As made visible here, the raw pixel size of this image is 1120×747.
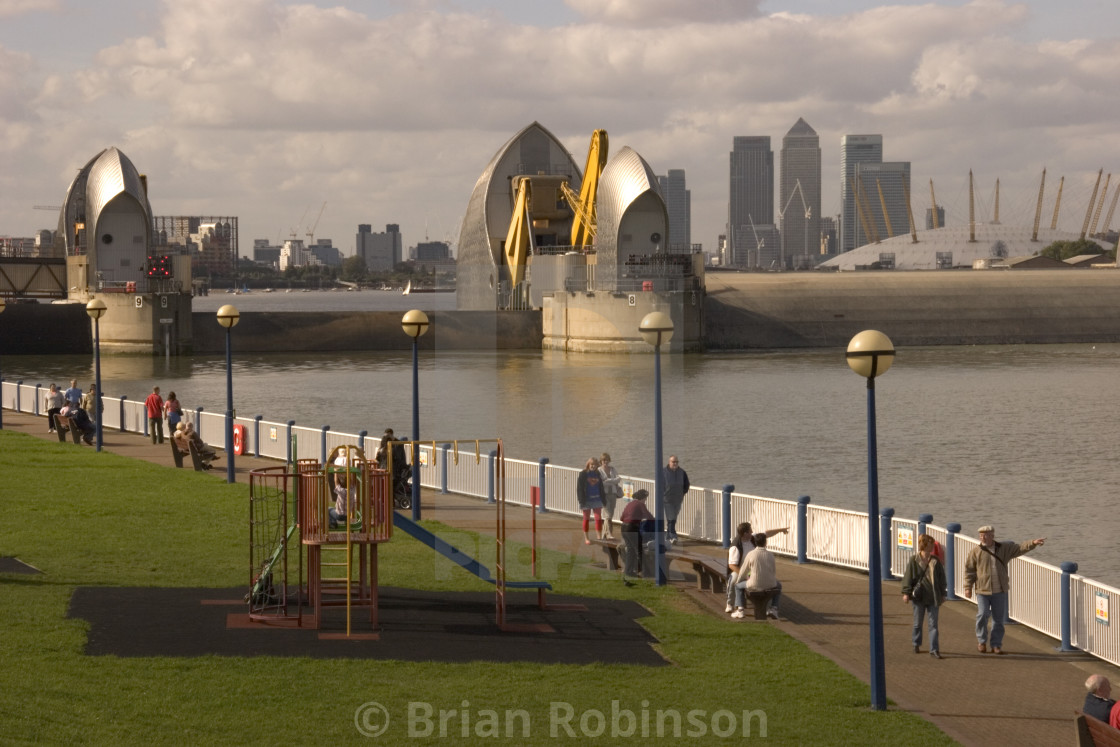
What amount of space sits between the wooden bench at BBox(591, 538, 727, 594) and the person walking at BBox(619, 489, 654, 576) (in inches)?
5.2

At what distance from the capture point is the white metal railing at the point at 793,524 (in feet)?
44.3

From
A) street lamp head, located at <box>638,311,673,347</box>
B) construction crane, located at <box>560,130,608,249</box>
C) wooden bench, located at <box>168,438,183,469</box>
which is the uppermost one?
construction crane, located at <box>560,130,608,249</box>

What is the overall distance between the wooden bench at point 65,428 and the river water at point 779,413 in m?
8.23

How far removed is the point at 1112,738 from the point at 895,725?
2108mm

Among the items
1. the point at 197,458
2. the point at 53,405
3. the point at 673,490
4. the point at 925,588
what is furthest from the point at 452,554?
the point at 53,405

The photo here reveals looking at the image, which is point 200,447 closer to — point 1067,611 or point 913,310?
point 1067,611

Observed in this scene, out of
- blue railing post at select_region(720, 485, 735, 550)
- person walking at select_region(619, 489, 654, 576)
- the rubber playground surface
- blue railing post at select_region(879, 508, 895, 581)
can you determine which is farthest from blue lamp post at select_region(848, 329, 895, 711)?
blue railing post at select_region(720, 485, 735, 550)

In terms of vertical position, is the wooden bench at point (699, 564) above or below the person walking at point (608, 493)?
below

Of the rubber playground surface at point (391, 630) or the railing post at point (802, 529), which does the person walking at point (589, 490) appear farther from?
the rubber playground surface at point (391, 630)

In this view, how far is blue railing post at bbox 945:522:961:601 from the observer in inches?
616

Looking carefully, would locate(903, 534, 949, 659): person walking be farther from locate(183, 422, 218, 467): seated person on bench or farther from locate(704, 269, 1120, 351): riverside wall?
locate(704, 269, 1120, 351): riverside wall

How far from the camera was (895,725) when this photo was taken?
10680mm

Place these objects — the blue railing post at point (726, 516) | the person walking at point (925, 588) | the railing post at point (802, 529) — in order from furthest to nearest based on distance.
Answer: the blue railing post at point (726, 516)
the railing post at point (802, 529)
the person walking at point (925, 588)

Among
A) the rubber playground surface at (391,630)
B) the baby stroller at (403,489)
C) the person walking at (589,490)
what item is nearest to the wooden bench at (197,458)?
the baby stroller at (403,489)
